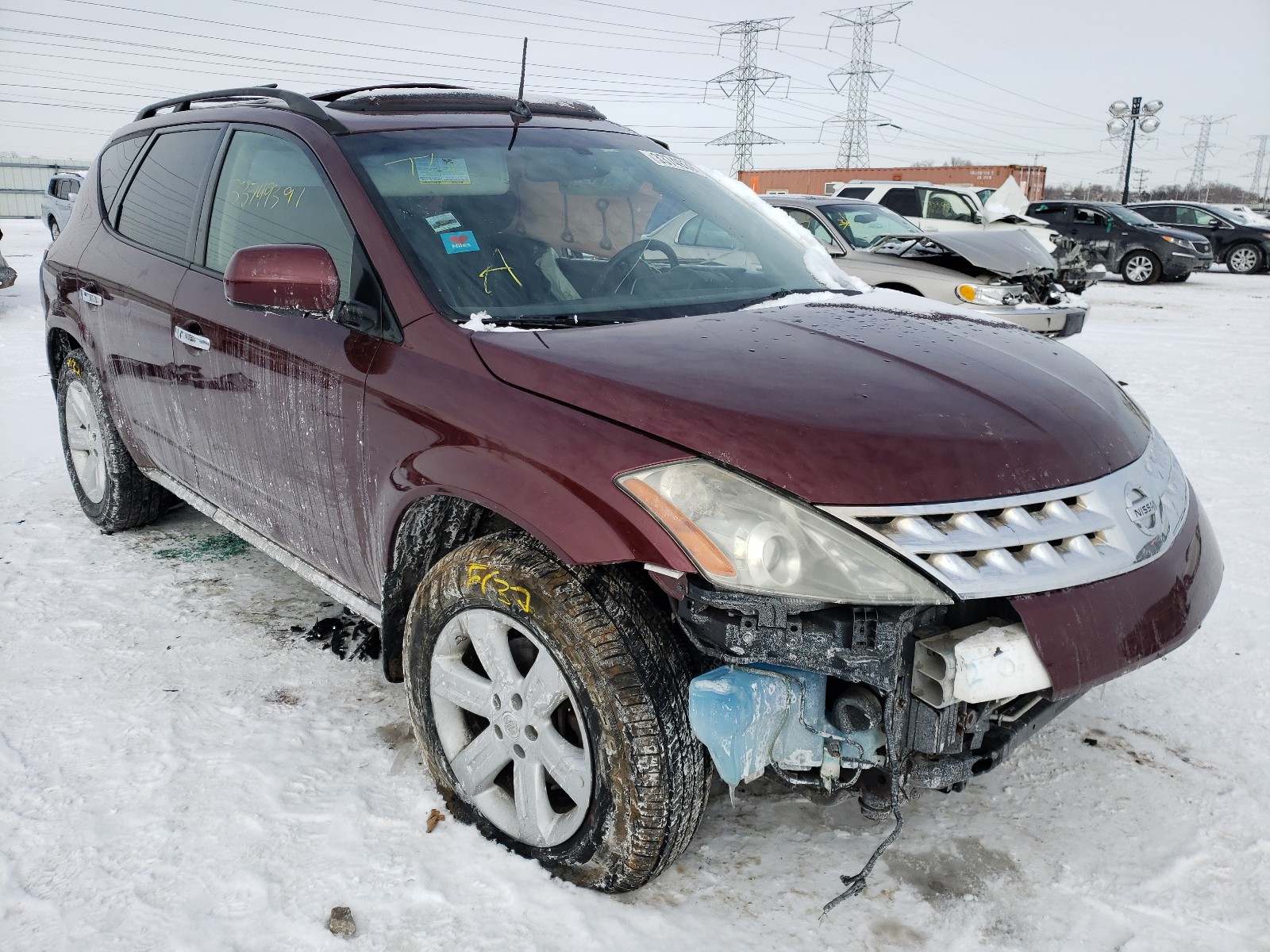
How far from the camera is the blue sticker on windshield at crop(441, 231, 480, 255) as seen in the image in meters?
2.47

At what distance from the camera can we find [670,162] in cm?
338

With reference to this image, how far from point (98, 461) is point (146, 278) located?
3.87 ft

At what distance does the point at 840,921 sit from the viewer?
2102 mm

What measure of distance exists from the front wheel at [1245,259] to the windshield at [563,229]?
834 inches

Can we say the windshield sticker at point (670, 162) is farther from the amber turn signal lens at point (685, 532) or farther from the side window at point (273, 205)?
the amber turn signal lens at point (685, 532)

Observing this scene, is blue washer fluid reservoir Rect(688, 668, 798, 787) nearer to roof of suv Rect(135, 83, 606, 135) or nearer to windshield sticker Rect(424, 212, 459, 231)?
windshield sticker Rect(424, 212, 459, 231)

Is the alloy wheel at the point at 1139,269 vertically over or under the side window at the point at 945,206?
under

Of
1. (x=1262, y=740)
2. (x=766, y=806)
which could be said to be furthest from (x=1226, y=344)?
(x=766, y=806)

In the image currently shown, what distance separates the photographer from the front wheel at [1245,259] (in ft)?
66.1

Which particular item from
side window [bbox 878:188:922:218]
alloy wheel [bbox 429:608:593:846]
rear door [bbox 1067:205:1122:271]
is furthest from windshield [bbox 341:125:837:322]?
rear door [bbox 1067:205:1122:271]

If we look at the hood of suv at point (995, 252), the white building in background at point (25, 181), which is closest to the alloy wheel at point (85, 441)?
the hood of suv at point (995, 252)

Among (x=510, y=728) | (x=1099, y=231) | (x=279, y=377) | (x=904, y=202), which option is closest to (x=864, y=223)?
(x=904, y=202)

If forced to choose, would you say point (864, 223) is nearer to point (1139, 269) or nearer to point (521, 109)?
point (521, 109)

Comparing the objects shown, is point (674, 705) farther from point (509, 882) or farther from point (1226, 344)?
point (1226, 344)
